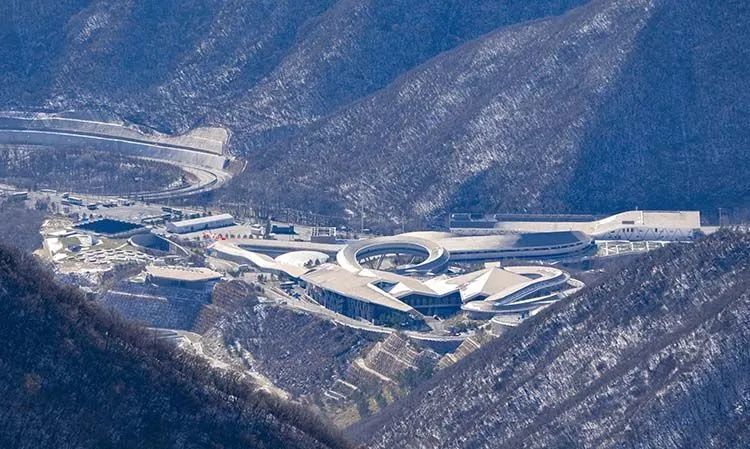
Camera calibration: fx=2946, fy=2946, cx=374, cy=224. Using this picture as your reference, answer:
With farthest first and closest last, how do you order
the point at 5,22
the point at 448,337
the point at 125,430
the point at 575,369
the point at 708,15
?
the point at 5,22 < the point at 708,15 < the point at 448,337 < the point at 575,369 < the point at 125,430

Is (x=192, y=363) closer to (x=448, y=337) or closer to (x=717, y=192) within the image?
(x=448, y=337)

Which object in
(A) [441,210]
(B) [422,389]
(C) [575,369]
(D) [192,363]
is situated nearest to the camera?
(D) [192,363]

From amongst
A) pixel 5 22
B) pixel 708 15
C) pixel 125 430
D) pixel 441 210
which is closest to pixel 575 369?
pixel 125 430

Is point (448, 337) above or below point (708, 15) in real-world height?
below

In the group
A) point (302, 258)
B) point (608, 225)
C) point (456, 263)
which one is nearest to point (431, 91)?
point (608, 225)

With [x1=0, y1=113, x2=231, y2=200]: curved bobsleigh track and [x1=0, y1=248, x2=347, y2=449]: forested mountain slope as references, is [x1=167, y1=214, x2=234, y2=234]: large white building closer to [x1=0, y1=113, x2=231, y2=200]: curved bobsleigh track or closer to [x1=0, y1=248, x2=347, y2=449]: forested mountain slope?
[x1=0, y1=113, x2=231, y2=200]: curved bobsleigh track

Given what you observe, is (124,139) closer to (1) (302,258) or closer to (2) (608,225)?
(1) (302,258)

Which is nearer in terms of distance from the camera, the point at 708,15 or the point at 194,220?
the point at 194,220
